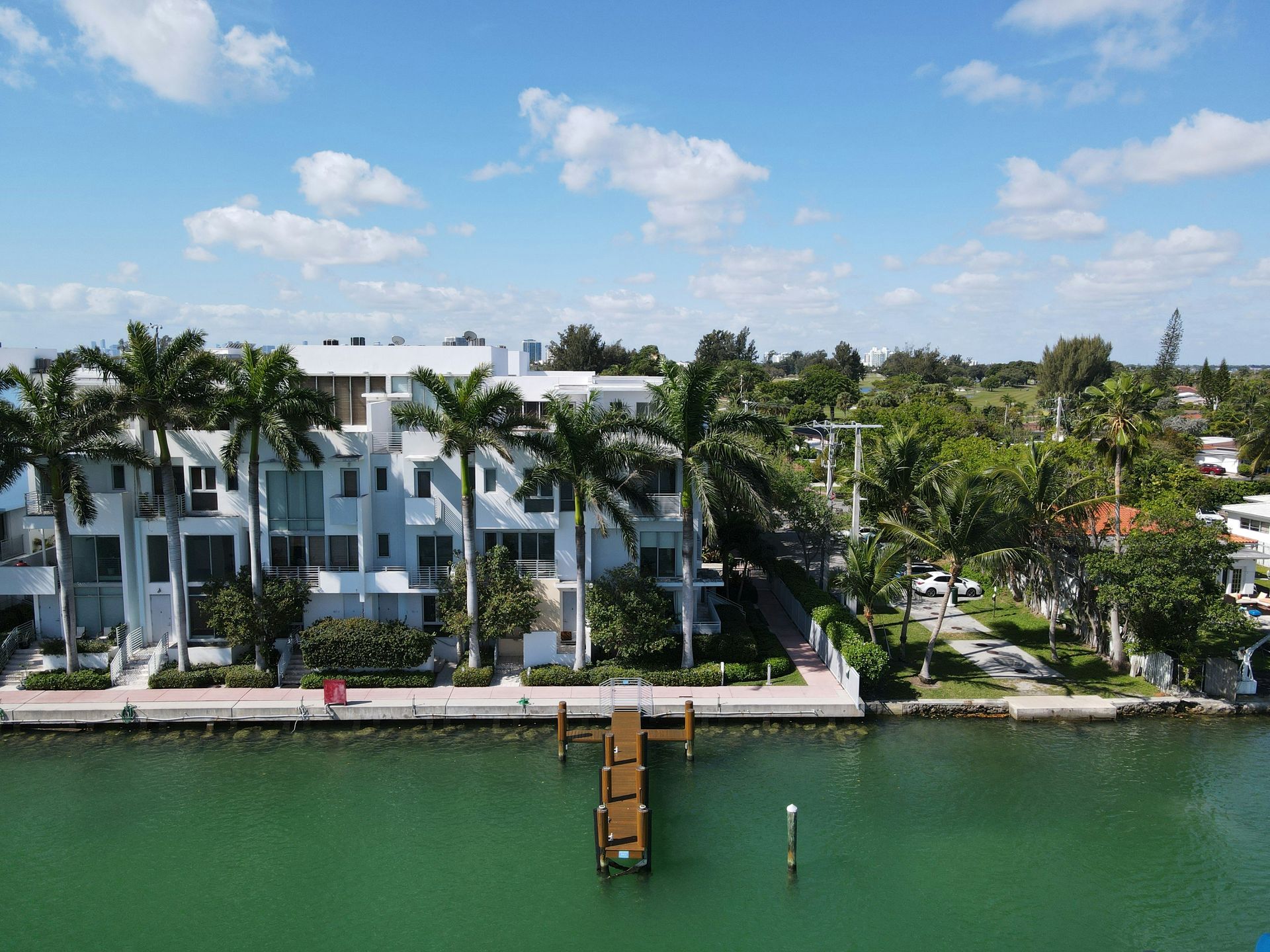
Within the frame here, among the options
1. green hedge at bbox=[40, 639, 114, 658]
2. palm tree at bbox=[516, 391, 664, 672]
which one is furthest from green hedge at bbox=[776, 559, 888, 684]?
green hedge at bbox=[40, 639, 114, 658]

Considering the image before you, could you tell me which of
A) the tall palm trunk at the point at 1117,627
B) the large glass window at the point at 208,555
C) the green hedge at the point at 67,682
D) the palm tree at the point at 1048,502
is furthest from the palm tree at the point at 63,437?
the tall palm trunk at the point at 1117,627

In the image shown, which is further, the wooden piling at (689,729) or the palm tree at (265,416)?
the palm tree at (265,416)

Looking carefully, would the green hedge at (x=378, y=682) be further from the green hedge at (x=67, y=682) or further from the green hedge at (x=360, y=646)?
the green hedge at (x=67, y=682)

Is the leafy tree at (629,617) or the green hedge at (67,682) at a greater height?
the leafy tree at (629,617)

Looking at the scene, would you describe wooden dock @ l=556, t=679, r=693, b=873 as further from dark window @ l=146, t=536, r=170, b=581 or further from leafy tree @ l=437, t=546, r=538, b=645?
dark window @ l=146, t=536, r=170, b=581

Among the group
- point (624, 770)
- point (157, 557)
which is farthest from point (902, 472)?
point (157, 557)

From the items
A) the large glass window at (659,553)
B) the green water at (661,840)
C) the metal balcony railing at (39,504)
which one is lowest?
the green water at (661,840)
